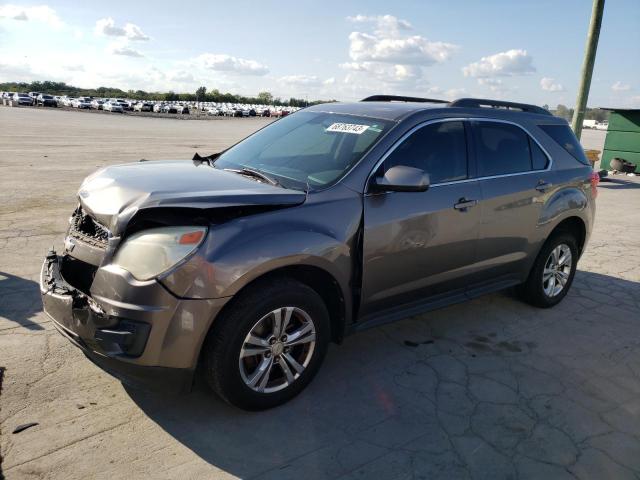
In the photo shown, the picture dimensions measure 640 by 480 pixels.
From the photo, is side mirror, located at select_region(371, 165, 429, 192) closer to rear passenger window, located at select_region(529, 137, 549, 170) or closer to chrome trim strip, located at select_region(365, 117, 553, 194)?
chrome trim strip, located at select_region(365, 117, 553, 194)

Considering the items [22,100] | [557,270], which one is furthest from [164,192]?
[22,100]

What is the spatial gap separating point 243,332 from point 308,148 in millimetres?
1687

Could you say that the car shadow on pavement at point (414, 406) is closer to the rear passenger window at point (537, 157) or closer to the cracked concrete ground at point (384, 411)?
the cracked concrete ground at point (384, 411)

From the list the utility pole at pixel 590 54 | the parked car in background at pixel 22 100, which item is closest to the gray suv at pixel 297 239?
the utility pole at pixel 590 54

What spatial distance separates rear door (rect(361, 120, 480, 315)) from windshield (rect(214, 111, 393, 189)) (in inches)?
10.7

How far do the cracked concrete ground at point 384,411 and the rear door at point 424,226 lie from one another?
57 centimetres

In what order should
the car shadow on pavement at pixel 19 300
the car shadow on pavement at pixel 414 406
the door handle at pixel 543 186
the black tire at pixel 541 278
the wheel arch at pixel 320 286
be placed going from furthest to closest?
1. the black tire at pixel 541 278
2. the door handle at pixel 543 186
3. the car shadow on pavement at pixel 19 300
4. the wheel arch at pixel 320 286
5. the car shadow on pavement at pixel 414 406

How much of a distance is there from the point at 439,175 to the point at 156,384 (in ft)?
8.08

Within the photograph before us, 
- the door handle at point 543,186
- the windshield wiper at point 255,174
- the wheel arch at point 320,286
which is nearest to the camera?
the wheel arch at point 320,286

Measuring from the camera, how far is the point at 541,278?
5031mm

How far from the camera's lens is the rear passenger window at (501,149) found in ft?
14.2

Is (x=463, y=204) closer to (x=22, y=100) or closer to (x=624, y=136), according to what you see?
(x=624, y=136)

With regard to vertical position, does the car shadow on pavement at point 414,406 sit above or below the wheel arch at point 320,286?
below

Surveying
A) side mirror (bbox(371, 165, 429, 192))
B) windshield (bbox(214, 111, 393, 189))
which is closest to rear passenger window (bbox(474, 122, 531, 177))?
windshield (bbox(214, 111, 393, 189))
